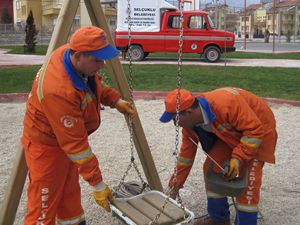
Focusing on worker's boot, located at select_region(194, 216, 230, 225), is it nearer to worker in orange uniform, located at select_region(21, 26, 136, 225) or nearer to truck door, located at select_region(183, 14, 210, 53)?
worker in orange uniform, located at select_region(21, 26, 136, 225)

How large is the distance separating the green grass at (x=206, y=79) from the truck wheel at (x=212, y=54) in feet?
10.8

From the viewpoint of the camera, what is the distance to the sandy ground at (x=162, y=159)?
369 centimetres

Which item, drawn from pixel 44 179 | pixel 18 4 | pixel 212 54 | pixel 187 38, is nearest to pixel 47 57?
pixel 44 179

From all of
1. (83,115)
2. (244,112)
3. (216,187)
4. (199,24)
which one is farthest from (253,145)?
(199,24)

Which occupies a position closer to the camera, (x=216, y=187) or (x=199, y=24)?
(x=216, y=187)

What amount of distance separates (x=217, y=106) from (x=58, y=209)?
1.25m

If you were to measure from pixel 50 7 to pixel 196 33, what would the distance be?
110 ft

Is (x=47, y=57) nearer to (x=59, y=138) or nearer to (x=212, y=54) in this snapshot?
(x=59, y=138)

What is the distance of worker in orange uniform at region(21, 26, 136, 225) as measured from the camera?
237 centimetres

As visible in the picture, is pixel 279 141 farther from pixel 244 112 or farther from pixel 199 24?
pixel 199 24

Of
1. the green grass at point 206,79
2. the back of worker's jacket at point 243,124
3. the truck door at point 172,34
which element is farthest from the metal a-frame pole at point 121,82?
the truck door at point 172,34

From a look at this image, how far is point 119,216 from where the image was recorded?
2793 millimetres

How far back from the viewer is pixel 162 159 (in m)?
5.01

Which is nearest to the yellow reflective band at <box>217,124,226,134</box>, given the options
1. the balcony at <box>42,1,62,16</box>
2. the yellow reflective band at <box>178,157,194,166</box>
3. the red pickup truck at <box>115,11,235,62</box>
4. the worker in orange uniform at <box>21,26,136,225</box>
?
the yellow reflective band at <box>178,157,194,166</box>
